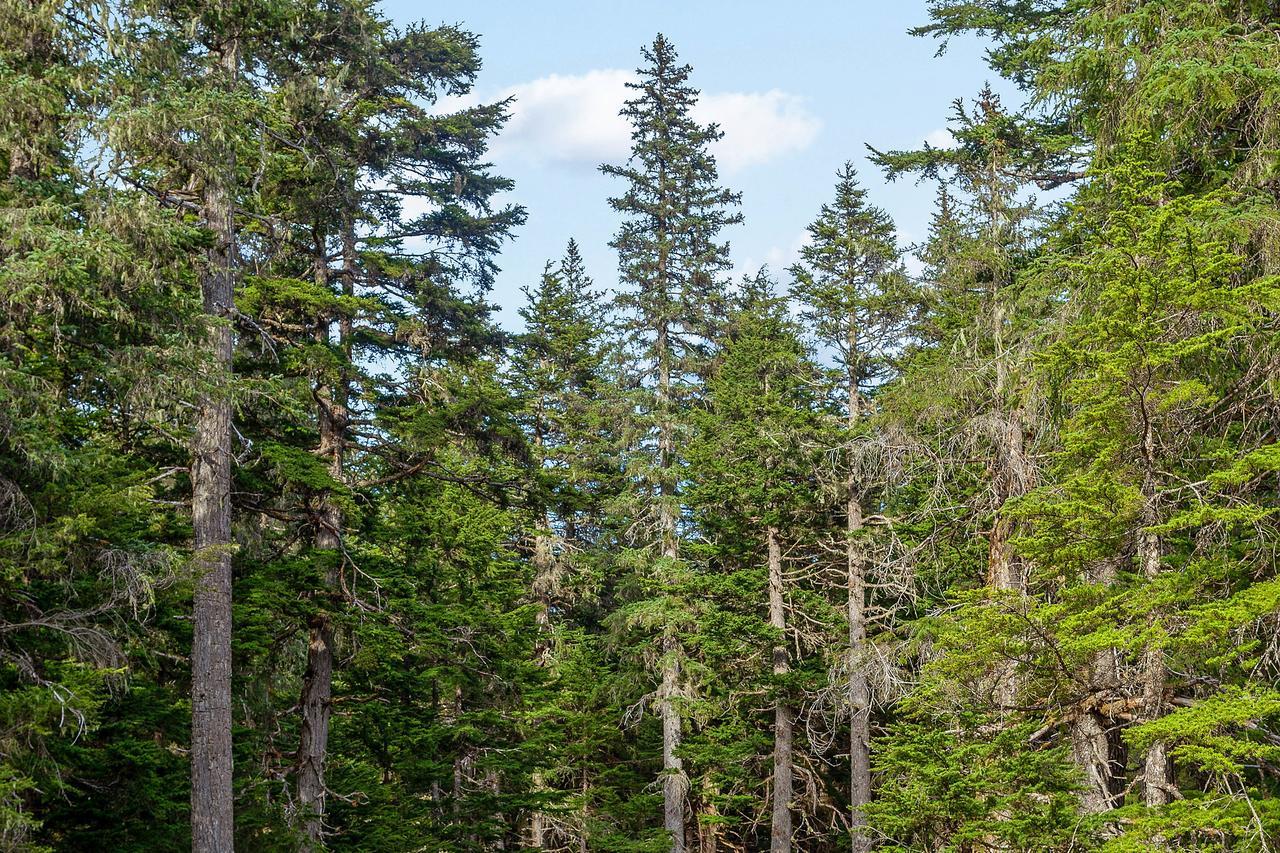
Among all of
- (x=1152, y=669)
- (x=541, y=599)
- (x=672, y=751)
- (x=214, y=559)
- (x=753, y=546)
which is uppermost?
(x=753, y=546)

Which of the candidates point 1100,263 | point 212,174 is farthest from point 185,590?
point 1100,263

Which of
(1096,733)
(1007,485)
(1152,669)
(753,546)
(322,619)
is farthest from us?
(753,546)

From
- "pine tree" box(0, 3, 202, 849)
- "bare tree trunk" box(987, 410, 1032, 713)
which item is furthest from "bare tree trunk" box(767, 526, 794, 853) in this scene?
"pine tree" box(0, 3, 202, 849)

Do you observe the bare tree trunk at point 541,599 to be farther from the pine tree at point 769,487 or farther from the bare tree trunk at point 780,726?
the bare tree trunk at point 780,726

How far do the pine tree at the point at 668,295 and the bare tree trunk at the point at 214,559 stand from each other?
1226cm

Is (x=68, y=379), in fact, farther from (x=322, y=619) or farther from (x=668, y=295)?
(x=668, y=295)

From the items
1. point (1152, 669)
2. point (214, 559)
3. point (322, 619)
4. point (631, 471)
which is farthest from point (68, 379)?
point (631, 471)

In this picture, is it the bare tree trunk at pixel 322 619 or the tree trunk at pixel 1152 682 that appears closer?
the tree trunk at pixel 1152 682

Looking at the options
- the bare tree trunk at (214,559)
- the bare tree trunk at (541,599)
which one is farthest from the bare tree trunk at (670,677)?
the bare tree trunk at (214,559)

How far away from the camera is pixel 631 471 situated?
925 inches

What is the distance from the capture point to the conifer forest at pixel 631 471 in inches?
346

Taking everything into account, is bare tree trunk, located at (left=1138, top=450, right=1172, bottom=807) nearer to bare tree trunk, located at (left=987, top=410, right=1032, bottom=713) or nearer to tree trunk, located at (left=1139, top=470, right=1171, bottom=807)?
tree trunk, located at (left=1139, top=470, right=1171, bottom=807)

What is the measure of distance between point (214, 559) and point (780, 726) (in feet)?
47.7

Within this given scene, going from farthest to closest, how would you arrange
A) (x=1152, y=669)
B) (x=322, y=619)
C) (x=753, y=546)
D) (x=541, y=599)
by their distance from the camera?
(x=541, y=599) → (x=753, y=546) → (x=322, y=619) → (x=1152, y=669)
